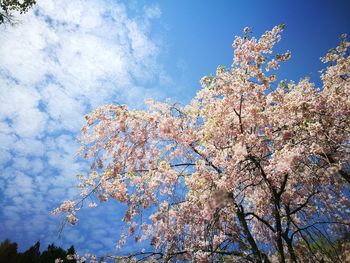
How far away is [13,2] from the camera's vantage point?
12.3 meters

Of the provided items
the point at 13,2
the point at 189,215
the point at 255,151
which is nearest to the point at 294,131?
the point at 255,151

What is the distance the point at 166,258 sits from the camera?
816 cm

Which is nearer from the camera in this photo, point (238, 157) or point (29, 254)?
point (238, 157)

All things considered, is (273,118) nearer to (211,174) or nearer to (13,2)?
(211,174)

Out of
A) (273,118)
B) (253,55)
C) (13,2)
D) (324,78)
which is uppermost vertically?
(13,2)

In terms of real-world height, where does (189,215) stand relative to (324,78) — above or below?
below

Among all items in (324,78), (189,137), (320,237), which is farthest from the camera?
(324,78)

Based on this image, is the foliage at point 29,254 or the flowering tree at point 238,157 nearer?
the flowering tree at point 238,157

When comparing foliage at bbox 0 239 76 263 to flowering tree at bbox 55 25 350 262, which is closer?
flowering tree at bbox 55 25 350 262

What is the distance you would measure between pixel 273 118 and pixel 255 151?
1012 mm

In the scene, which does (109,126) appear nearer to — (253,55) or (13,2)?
(253,55)

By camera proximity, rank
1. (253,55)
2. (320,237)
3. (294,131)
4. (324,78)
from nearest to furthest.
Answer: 1. (320,237)
2. (294,131)
3. (253,55)
4. (324,78)

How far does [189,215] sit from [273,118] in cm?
437

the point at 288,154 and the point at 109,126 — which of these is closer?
the point at 288,154
